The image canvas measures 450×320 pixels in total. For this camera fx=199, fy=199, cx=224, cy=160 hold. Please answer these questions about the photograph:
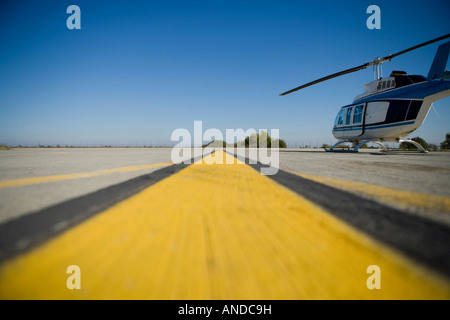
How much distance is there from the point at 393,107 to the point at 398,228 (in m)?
14.1

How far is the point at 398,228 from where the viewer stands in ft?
3.03

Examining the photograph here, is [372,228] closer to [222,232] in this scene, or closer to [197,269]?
[222,232]

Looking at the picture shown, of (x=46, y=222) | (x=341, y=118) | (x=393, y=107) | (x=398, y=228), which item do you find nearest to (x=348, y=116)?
(x=341, y=118)

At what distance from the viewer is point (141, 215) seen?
113 centimetres

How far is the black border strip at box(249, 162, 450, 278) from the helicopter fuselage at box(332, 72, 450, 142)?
13343 mm

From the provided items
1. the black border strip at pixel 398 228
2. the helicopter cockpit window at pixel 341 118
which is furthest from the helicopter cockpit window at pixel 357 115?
the black border strip at pixel 398 228

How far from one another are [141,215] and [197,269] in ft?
2.04

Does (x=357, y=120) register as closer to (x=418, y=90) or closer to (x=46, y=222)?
(x=418, y=90)

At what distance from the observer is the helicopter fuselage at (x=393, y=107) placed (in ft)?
34.1

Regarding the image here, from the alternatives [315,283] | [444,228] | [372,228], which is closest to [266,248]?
[315,283]

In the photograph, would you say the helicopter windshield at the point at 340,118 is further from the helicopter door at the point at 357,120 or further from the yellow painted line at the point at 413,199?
the yellow painted line at the point at 413,199

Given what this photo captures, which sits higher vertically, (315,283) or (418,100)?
(418,100)

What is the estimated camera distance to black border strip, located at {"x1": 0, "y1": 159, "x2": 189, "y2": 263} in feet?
2.43

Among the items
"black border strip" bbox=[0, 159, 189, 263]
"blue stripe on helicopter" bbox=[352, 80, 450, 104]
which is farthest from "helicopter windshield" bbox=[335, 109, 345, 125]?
"black border strip" bbox=[0, 159, 189, 263]
